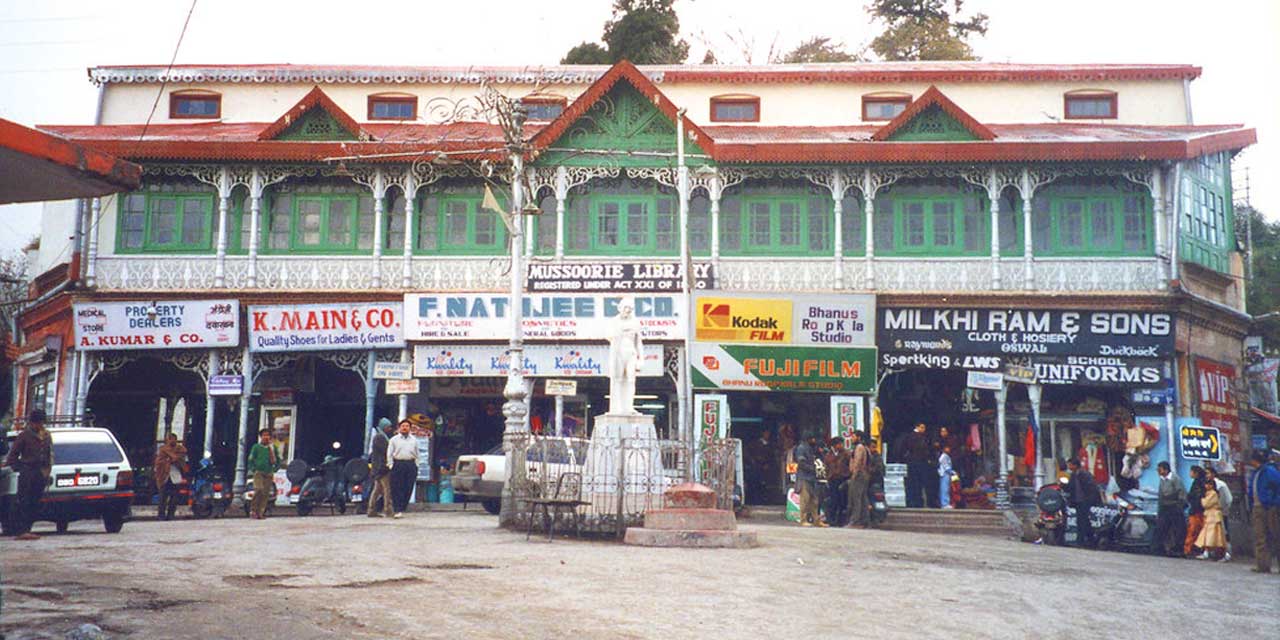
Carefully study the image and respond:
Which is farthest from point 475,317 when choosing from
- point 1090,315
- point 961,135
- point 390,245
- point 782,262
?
point 1090,315

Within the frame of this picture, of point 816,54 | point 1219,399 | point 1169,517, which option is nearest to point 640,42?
point 816,54

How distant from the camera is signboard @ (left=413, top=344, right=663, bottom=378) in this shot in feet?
82.0

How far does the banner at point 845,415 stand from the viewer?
955 inches

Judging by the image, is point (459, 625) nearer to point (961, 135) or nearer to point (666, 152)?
point (666, 152)

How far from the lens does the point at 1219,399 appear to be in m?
26.0

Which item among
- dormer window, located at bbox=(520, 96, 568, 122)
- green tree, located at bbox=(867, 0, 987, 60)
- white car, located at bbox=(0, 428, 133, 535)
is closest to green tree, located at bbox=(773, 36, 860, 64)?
green tree, located at bbox=(867, 0, 987, 60)

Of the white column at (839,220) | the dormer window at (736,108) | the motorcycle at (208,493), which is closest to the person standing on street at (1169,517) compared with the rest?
the white column at (839,220)

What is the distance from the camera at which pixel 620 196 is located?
26.0 m

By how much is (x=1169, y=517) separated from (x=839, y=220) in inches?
365

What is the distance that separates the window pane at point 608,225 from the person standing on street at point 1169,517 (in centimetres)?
1214

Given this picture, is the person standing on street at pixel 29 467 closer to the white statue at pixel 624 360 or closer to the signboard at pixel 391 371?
the white statue at pixel 624 360

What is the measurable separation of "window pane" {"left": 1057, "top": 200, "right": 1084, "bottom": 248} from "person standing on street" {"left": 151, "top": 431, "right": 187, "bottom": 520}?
728 inches

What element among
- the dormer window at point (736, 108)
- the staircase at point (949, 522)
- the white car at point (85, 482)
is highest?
the dormer window at point (736, 108)

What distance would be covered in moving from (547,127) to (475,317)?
4.51 meters
